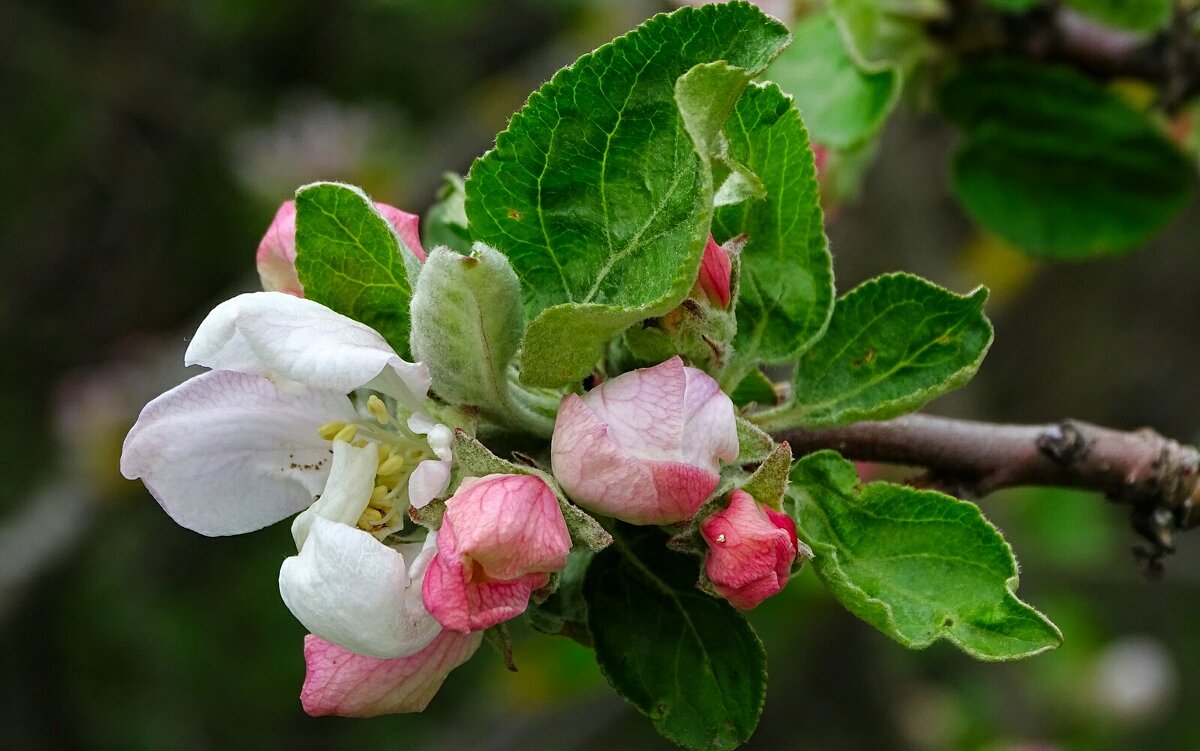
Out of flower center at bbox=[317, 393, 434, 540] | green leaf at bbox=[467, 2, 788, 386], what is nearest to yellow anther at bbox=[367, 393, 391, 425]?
flower center at bbox=[317, 393, 434, 540]

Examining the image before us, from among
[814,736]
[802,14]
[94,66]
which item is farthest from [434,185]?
[814,736]

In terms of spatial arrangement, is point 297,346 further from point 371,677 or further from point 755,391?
point 755,391

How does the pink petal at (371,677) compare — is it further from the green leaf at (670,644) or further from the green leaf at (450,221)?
the green leaf at (450,221)

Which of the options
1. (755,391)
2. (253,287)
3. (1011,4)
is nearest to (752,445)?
(755,391)

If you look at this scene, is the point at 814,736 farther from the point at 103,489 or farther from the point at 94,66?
the point at 94,66

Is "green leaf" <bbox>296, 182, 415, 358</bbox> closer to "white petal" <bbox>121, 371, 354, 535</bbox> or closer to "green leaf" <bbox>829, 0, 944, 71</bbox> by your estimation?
"white petal" <bbox>121, 371, 354, 535</bbox>

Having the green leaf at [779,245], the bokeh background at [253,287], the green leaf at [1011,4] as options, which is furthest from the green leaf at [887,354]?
the bokeh background at [253,287]
